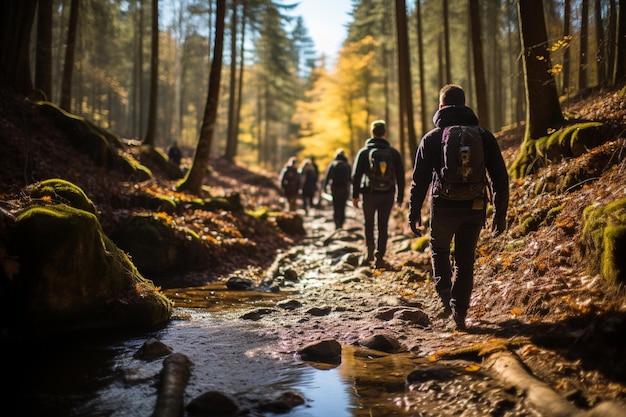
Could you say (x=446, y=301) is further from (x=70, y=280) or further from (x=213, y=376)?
(x=70, y=280)

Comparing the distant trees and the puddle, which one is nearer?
the puddle

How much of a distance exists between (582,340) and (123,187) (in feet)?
32.9

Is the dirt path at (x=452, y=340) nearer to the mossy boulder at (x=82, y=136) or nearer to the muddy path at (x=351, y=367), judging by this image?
the muddy path at (x=351, y=367)

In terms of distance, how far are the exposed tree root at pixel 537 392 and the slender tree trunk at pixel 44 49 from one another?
14.3m

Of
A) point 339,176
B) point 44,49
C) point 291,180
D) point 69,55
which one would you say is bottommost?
point 339,176

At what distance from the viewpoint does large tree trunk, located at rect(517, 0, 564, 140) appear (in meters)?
8.60

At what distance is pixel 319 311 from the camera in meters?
6.35

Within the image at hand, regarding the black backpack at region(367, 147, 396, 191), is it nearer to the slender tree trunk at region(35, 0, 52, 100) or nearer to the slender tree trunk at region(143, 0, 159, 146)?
the slender tree trunk at region(35, 0, 52, 100)

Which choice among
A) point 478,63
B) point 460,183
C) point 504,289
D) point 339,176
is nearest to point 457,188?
point 460,183

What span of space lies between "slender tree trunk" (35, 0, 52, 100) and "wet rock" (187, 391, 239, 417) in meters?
13.4

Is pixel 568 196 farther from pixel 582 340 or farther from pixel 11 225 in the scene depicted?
pixel 11 225

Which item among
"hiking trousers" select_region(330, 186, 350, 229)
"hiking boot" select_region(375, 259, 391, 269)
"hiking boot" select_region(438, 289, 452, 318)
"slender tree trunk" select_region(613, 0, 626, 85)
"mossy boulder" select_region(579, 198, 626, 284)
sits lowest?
"hiking boot" select_region(438, 289, 452, 318)

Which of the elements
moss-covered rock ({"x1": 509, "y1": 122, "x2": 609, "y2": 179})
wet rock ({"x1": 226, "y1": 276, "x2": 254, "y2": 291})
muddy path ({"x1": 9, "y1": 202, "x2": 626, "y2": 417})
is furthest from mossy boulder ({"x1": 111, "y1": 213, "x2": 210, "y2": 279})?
moss-covered rock ({"x1": 509, "y1": 122, "x2": 609, "y2": 179})

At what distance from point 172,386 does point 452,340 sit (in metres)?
2.70
